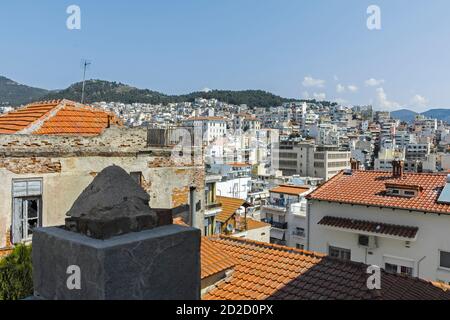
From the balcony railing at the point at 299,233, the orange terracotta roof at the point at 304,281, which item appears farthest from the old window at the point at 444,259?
the balcony railing at the point at 299,233

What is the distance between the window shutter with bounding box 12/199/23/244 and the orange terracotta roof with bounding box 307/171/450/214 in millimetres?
12960

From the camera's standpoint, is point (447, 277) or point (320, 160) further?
point (320, 160)

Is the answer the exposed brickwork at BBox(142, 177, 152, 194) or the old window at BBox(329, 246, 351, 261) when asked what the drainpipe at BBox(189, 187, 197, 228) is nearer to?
the exposed brickwork at BBox(142, 177, 152, 194)

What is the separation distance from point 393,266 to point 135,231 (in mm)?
17141

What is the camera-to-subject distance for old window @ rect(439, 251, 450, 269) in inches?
621

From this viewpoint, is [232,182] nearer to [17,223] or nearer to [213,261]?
[17,223]

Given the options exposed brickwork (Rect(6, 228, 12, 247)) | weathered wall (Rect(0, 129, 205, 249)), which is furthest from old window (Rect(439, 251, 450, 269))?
exposed brickwork (Rect(6, 228, 12, 247))

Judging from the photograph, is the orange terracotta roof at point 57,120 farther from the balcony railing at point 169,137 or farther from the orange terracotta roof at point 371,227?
the orange terracotta roof at point 371,227

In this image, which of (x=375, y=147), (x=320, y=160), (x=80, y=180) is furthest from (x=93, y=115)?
(x=375, y=147)

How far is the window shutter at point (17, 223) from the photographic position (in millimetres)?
10188

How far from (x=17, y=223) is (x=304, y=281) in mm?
7339

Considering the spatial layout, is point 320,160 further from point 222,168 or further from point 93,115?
point 93,115

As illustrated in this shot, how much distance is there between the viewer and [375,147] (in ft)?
460

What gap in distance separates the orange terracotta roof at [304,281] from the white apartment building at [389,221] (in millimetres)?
6912
